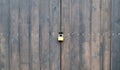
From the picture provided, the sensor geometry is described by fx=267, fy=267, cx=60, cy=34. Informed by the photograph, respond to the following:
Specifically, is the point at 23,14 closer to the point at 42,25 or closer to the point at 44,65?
the point at 42,25

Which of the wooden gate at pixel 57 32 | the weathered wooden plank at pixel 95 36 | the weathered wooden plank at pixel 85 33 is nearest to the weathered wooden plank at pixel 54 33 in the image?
the wooden gate at pixel 57 32

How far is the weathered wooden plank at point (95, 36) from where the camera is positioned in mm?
3249

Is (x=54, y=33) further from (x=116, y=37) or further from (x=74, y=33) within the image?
(x=116, y=37)

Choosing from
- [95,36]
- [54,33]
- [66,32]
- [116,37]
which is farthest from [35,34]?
[116,37]

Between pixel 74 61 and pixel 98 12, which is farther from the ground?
pixel 98 12

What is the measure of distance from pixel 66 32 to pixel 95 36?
36 cm

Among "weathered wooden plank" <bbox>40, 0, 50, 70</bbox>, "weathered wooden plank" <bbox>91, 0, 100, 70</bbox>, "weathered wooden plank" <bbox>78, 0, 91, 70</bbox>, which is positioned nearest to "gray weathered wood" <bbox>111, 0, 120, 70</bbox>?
"weathered wooden plank" <bbox>91, 0, 100, 70</bbox>

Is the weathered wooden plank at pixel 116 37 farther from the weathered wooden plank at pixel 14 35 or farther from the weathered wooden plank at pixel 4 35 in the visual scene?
the weathered wooden plank at pixel 4 35

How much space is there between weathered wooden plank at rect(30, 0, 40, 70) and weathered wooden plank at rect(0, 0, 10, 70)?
31cm

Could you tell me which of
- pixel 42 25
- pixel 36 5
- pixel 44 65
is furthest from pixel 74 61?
pixel 36 5

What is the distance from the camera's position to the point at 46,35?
329 cm

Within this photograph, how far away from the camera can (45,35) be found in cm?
329

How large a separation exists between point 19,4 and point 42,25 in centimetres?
39

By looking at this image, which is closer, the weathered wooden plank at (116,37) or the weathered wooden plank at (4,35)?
the weathered wooden plank at (116,37)
